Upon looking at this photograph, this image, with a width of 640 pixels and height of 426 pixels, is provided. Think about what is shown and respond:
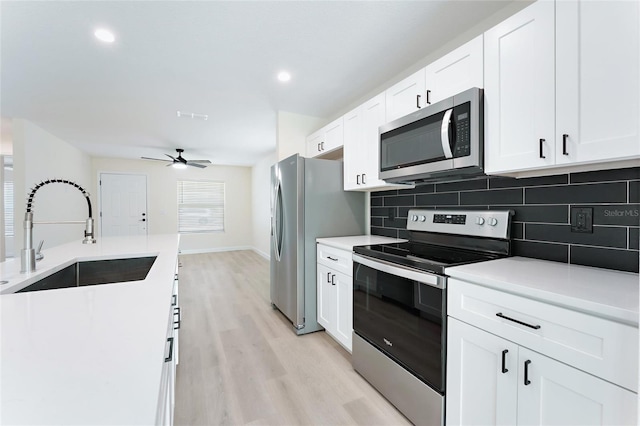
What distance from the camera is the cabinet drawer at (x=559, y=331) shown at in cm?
85

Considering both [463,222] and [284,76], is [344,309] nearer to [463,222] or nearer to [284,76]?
[463,222]

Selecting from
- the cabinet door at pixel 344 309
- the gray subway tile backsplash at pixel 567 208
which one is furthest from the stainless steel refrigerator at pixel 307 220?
the gray subway tile backsplash at pixel 567 208

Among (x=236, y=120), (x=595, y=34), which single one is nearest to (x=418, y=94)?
(x=595, y=34)

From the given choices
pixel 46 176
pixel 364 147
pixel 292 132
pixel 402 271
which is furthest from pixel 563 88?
pixel 46 176

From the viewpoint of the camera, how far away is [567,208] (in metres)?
1.46

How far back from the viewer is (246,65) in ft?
7.97

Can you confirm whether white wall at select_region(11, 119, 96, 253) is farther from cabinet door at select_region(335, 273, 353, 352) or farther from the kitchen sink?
cabinet door at select_region(335, 273, 353, 352)

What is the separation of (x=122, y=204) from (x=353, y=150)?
21.5 feet

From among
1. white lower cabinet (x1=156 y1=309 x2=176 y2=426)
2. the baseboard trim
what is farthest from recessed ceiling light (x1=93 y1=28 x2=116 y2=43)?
the baseboard trim

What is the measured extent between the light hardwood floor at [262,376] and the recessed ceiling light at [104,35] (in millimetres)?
2447

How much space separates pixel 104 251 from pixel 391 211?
2.29 meters

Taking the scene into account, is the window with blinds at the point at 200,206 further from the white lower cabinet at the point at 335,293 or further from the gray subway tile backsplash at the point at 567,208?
the gray subway tile backsplash at the point at 567,208

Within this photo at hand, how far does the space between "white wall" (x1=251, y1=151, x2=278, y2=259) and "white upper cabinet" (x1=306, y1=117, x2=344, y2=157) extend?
105 inches

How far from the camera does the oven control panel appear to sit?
170 cm
